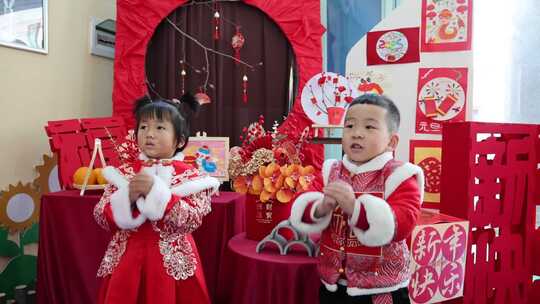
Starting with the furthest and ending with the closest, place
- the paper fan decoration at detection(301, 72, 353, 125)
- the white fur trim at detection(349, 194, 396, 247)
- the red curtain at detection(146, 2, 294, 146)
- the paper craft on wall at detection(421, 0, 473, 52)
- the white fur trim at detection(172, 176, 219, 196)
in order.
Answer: the red curtain at detection(146, 2, 294, 146), the paper fan decoration at detection(301, 72, 353, 125), the paper craft on wall at detection(421, 0, 473, 52), the white fur trim at detection(172, 176, 219, 196), the white fur trim at detection(349, 194, 396, 247)

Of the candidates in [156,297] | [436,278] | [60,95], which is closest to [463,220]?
[436,278]

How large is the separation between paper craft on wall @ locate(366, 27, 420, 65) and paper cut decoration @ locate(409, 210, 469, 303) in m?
1.01

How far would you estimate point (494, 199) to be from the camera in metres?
1.69

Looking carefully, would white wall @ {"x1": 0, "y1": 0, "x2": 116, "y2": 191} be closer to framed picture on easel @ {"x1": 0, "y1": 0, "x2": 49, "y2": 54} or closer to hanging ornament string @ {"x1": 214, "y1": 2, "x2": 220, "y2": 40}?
framed picture on easel @ {"x1": 0, "y1": 0, "x2": 49, "y2": 54}

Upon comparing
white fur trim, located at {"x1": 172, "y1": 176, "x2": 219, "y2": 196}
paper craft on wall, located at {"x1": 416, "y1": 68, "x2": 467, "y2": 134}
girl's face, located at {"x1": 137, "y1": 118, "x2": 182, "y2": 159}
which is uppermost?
paper craft on wall, located at {"x1": 416, "y1": 68, "x2": 467, "y2": 134}

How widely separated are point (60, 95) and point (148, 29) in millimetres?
724

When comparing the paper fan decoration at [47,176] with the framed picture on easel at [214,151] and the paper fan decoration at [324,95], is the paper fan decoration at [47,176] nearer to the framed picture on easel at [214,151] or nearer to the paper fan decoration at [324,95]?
the framed picture on easel at [214,151]

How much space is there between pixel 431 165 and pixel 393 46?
0.64 meters

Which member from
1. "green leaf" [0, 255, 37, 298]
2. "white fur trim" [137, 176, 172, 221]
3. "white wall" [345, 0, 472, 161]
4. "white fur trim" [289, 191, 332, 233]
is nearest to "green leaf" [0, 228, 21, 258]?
"green leaf" [0, 255, 37, 298]

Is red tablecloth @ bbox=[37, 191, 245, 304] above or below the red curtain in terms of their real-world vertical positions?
below

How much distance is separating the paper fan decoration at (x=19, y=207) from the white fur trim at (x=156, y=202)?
1575 millimetres

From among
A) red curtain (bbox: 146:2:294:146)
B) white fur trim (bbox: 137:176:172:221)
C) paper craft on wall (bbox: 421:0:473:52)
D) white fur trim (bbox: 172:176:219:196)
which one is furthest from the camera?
red curtain (bbox: 146:2:294:146)

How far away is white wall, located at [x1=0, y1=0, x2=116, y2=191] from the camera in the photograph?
2641 millimetres

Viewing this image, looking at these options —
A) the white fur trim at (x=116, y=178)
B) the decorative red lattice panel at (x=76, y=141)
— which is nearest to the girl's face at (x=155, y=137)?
the white fur trim at (x=116, y=178)
